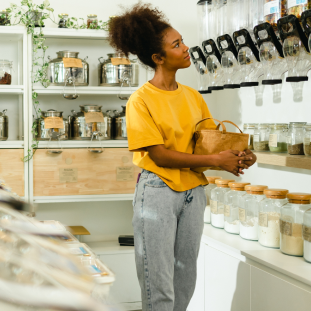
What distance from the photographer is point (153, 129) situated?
59.2 inches

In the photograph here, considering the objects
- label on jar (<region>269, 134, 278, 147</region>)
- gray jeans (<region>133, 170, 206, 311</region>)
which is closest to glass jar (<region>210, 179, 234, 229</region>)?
label on jar (<region>269, 134, 278, 147</region>)

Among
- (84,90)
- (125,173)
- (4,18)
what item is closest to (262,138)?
(125,173)

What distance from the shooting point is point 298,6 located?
163cm

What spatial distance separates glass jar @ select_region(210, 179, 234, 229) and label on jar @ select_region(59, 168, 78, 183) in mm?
872

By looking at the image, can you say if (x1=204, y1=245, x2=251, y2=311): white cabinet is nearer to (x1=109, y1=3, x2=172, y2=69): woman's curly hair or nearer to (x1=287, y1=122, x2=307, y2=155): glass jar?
(x1=287, y1=122, x2=307, y2=155): glass jar

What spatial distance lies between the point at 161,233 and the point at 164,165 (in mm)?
250

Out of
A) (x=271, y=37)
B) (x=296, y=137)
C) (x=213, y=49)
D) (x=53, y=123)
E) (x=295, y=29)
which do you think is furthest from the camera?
(x=53, y=123)

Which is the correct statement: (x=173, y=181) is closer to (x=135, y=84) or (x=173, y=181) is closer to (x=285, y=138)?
(x=285, y=138)

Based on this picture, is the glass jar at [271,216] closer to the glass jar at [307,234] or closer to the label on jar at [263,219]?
the label on jar at [263,219]

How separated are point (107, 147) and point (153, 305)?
50.6 inches

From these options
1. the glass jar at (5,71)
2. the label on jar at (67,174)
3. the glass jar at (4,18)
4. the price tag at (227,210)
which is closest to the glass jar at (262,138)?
the price tag at (227,210)

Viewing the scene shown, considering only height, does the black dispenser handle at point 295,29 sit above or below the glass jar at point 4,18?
below

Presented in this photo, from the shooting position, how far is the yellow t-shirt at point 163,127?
1.50 m

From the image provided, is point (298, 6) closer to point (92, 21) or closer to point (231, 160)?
point (231, 160)
